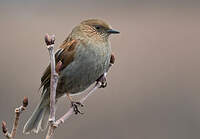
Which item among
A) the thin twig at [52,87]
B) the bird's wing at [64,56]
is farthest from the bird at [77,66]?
the thin twig at [52,87]

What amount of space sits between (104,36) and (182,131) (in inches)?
152

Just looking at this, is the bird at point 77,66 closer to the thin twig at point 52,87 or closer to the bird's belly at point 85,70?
the bird's belly at point 85,70

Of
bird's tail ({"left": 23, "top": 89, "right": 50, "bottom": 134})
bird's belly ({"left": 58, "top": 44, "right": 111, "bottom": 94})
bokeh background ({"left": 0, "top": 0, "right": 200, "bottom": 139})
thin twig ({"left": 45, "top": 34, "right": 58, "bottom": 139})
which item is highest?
thin twig ({"left": 45, "top": 34, "right": 58, "bottom": 139})

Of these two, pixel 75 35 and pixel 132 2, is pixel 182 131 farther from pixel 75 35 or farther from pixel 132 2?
pixel 132 2

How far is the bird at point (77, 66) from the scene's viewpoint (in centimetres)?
550

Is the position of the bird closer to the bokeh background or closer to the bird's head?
the bird's head

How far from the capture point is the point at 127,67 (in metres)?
11.8

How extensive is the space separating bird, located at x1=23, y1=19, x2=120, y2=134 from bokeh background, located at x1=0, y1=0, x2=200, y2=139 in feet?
10.5

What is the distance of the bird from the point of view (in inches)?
217

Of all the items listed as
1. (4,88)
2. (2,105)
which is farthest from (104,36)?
(4,88)

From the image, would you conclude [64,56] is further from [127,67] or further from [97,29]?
[127,67]

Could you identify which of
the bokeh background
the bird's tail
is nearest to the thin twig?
the bird's tail

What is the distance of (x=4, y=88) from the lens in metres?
10.3

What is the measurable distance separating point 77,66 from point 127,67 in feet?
20.8
